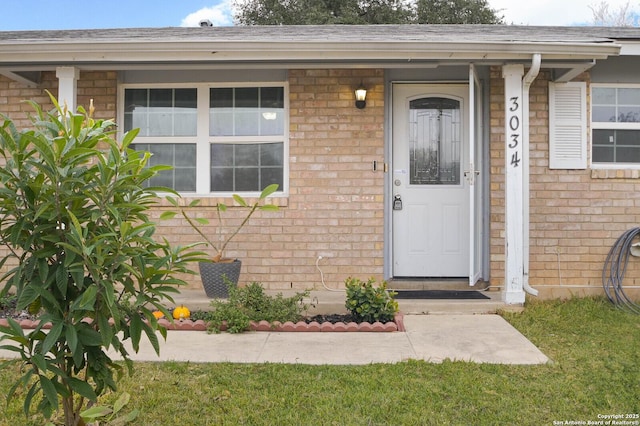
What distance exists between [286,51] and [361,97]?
1066 millimetres

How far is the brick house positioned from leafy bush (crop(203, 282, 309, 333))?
1.13 meters

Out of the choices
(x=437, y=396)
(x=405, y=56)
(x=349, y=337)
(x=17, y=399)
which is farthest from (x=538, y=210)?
(x=17, y=399)

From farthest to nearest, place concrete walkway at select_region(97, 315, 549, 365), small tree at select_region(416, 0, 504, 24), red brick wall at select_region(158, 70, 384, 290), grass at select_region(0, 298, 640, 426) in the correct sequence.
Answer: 1. small tree at select_region(416, 0, 504, 24)
2. red brick wall at select_region(158, 70, 384, 290)
3. concrete walkway at select_region(97, 315, 549, 365)
4. grass at select_region(0, 298, 640, 426)

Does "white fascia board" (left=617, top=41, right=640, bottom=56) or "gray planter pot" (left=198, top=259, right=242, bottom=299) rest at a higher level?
"white fascia board" (left=617, top=41, right=640, bottom=56)

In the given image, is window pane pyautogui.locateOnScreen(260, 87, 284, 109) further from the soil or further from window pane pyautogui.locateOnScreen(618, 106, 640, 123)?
window pane pyautogui.locateOnScreen(618, 106, 640, 123)

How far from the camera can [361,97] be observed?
589cm

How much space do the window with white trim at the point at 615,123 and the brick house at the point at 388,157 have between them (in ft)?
0.04

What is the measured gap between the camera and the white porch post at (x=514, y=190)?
5316mm

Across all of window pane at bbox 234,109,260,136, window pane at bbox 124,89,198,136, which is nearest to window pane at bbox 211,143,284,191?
window pane at bbox 234,109,260,136

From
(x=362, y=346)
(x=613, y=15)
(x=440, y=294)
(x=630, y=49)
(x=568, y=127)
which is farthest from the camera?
(x=613, y=15)

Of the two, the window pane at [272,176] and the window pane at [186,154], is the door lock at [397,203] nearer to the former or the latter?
the window pane at [272,176]

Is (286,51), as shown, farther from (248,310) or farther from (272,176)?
(248,310)

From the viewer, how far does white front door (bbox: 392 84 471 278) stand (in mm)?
6176

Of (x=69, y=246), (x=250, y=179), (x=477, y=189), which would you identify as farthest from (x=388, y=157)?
(x=69, y=246)
